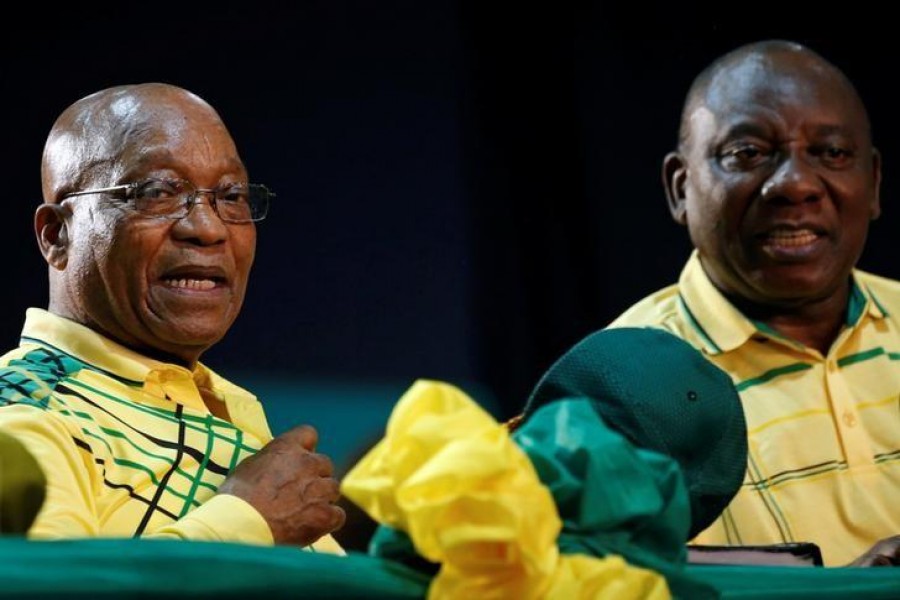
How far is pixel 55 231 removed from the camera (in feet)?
7.56

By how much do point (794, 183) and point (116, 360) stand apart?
1190mm

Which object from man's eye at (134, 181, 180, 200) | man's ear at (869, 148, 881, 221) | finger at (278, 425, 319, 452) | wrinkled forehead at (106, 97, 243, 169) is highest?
A: wrinkled forehead at (106, 97, 243, 169)

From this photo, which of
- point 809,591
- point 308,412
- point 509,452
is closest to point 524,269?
point 308,412

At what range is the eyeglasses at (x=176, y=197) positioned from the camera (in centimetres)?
221

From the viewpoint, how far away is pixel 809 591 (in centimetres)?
143

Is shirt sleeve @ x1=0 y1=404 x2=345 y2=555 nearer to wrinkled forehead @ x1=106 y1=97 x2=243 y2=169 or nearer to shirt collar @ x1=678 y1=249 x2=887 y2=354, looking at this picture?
wrinkled forehead @ x1=106 y1=97 x2=243 y2=169

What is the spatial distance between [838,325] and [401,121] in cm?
104

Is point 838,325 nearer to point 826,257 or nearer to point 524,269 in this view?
point 826,257

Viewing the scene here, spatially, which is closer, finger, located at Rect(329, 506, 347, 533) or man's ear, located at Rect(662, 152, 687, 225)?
finger, located at Rect(329, 506, 347, 533)

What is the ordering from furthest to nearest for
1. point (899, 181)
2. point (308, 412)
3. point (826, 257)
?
1. point (899, 181)
2. point (308, 412)
3. point (826, 257)

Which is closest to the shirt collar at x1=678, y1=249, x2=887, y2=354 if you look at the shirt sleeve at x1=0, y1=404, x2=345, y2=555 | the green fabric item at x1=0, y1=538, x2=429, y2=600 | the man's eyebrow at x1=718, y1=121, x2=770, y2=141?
the man's eyebrow at x1=718, y1=121, x2=770, y2=141

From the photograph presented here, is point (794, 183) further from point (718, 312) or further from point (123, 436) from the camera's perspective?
point (123, 436)

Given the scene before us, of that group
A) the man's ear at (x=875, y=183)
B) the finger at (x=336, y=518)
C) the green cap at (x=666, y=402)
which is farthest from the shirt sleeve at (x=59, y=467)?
the man's ear at (x=875, y=183)

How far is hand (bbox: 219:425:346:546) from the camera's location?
6.46 feet
